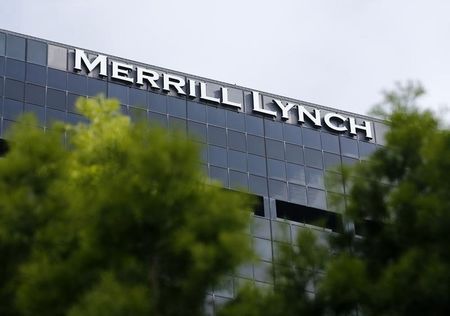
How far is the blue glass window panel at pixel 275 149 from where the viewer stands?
67125mm

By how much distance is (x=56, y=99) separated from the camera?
6228 cm

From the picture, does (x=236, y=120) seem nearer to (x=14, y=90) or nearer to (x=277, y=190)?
(x=277, y=190)

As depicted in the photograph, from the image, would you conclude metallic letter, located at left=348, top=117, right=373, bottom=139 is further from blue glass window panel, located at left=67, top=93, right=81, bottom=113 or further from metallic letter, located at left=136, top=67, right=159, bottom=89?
blue glass window panel, located at left=67, top=93, right=81, bottom=113

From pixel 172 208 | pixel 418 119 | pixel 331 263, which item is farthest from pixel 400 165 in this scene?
pixel 172 208

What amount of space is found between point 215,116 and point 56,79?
817 centimetres

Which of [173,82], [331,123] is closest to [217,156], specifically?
[173,82]

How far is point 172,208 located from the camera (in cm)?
2495

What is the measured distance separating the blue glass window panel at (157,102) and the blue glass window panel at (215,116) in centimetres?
231

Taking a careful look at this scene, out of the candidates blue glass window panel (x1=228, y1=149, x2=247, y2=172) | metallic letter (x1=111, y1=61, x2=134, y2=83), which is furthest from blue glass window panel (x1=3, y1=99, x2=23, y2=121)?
blue glass window panel (x1=228, y1=149, x2=247, y2=172)

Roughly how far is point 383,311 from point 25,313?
657cm

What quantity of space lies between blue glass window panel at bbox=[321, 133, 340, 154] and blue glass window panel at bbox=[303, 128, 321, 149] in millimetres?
339

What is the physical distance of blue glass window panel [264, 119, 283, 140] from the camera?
67188mm

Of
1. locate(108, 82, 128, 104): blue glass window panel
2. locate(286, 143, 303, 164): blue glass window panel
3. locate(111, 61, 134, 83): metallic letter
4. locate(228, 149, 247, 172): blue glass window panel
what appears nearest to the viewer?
locate(108, 82, 128, 104): blue glass window panel

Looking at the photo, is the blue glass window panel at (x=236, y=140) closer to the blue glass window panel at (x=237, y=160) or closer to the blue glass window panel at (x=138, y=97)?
the blue glass window panel at (x=237, y=160)
